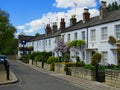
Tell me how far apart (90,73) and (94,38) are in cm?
1217

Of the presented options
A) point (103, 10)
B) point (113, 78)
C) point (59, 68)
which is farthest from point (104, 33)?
point (113, 78)

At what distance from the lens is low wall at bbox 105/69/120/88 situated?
19047 mm

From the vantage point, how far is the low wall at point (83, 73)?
2415 centimetres

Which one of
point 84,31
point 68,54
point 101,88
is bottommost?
point 101,88

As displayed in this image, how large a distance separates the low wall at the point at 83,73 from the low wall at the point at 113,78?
3503 mm

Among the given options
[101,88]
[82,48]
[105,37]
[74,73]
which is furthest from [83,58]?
[101,88]

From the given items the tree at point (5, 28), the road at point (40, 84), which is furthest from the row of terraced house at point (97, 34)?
the road at point (40, 84)

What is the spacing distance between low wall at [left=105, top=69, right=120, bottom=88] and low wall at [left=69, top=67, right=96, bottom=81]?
3.50 metres

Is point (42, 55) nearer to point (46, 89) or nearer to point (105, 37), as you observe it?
point (105, 37)

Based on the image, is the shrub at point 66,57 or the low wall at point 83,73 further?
the shrub at point 66,57

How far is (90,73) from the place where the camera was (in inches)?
958

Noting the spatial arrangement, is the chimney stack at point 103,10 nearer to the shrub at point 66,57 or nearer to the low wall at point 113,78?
the shrub at point 66,57

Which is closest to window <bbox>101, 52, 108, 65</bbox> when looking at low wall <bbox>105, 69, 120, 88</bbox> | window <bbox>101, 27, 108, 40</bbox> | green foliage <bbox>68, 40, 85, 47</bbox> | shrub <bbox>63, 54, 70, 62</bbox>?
window <bbox>101, 27, 108, 40</bbox>

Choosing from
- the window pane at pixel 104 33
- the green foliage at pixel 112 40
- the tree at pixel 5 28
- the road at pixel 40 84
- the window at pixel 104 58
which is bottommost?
the road at pixel 40 84
